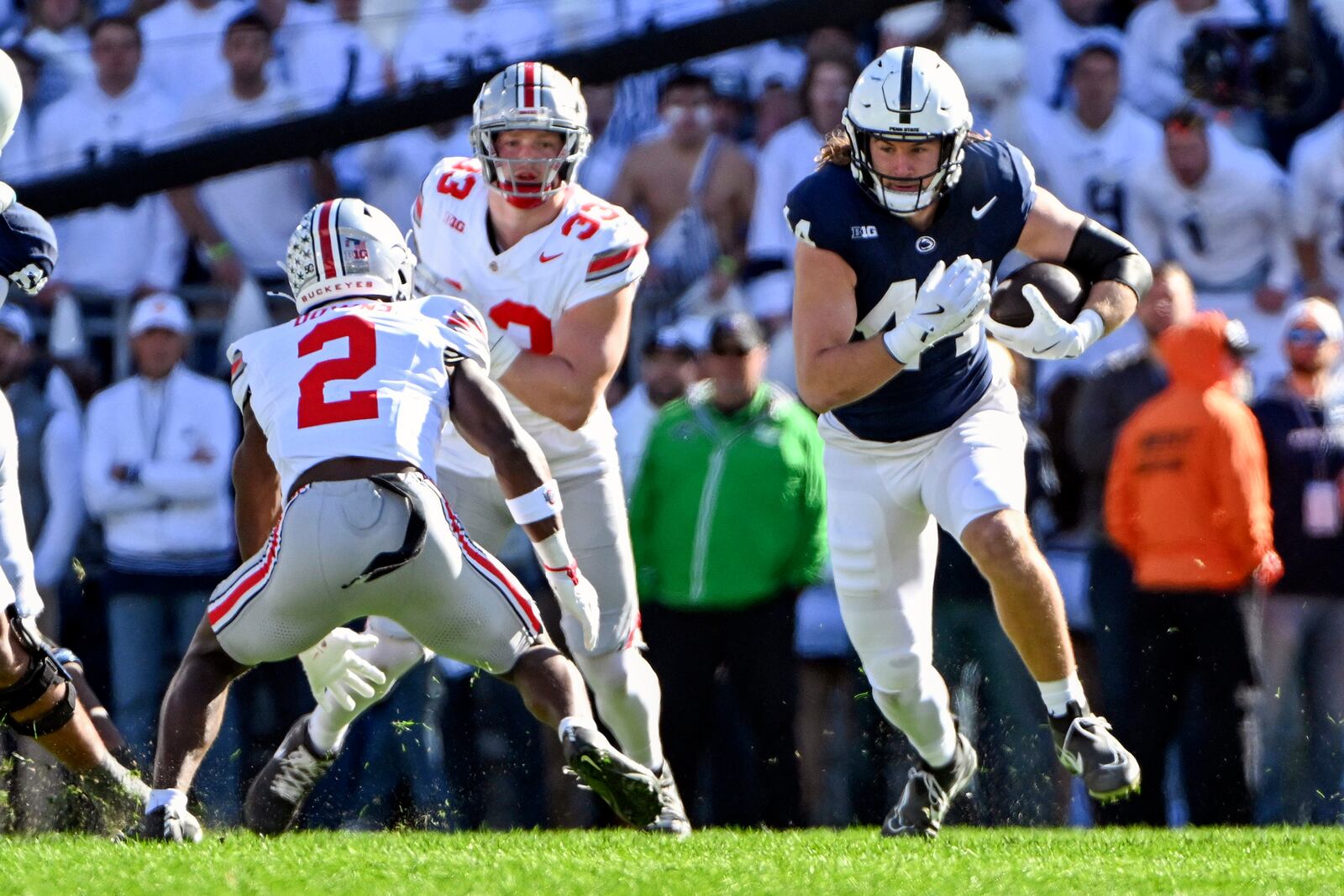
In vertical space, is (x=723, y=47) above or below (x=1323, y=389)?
above

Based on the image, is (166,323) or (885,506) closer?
(885,506)

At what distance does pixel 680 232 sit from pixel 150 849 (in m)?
3.79

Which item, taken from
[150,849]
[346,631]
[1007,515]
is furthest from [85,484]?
[1007,515]

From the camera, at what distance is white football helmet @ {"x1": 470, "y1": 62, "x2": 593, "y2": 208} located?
5.86m

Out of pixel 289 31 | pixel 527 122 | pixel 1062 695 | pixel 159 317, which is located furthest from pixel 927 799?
pixel 289 31

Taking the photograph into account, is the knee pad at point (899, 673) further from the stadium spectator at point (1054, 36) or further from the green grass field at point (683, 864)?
the stadium spectator at point (1054, 36)

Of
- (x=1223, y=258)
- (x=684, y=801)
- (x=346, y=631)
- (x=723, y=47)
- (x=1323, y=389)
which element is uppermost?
(x=723, y=47)

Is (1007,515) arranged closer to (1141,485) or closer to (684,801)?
(1141,485)

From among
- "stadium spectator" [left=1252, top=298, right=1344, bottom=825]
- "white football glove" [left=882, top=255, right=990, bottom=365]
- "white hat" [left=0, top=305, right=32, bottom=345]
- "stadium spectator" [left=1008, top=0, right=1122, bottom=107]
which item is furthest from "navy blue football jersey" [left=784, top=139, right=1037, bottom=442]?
"white hat" [left=0, top=305, right=32, bottom=345]

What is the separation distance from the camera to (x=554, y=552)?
5.00 meters

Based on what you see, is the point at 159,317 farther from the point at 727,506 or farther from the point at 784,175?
the point at 784,175

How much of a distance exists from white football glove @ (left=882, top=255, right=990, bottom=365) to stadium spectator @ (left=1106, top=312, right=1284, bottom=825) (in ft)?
5.77

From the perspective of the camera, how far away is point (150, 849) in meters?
4.77

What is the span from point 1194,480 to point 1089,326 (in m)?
1.44
